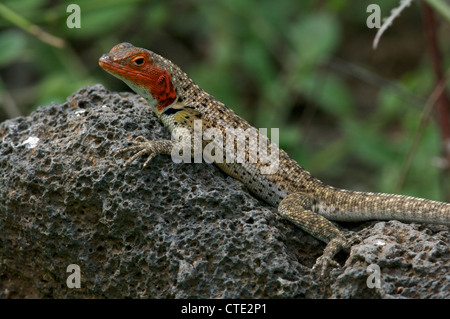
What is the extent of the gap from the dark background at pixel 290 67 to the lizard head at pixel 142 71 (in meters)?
1.84

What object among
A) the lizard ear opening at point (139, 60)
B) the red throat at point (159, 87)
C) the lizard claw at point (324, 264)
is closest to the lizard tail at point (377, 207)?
the lizard claw at point (324, 264)

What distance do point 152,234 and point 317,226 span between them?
1.40 m

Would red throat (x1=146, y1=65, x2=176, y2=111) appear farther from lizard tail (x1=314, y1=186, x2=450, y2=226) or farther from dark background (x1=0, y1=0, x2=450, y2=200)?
dark background (x1=0, y1=0, x2=450, y2=200)

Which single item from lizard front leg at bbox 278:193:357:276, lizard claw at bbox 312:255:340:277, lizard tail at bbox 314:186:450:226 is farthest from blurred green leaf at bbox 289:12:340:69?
lizard claw at bbox 312:255:340:277

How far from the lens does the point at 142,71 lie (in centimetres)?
536

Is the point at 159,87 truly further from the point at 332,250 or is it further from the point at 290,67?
the point at 290,67

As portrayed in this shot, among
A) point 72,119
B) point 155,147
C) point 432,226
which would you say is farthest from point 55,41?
point 432,226

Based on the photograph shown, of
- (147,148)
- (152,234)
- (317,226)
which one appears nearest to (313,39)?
(317,226)

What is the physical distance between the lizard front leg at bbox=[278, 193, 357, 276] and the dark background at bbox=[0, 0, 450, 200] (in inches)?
102

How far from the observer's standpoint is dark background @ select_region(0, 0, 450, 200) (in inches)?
336

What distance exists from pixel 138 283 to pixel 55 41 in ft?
12.4

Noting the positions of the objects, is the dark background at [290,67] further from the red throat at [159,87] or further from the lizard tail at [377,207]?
the lizard tail at [377,207]

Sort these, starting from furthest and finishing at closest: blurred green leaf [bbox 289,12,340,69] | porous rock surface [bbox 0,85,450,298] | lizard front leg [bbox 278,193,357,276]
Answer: blurred green leaf [bbox 289,12,340,69], lizard front leg [bbox 278,193,357,276], porous rock surface [bbox 0,85,450,298]

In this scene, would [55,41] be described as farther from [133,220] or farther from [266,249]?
[266,249]
